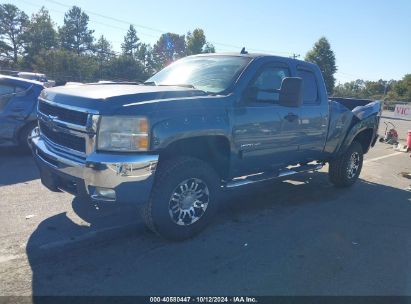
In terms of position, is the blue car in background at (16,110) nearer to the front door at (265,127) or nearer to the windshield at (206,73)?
the windshield at (206,73)

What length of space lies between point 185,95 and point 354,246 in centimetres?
255

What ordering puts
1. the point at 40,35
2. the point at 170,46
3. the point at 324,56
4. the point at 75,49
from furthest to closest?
the point at 170,46
the point at 75,49
the point at 40,35
the point at 324,56

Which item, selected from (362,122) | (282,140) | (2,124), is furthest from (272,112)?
(2,124)

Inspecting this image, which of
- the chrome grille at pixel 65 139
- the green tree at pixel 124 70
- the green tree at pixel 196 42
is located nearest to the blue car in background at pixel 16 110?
the chrome grille at pixel 65 139

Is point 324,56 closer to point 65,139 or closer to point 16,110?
point 16,110

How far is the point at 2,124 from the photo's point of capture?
7586 mm

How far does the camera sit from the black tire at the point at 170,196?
13.1ft

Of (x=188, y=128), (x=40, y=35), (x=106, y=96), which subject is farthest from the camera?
(x=40, y=35)

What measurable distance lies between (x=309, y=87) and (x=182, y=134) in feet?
9.49

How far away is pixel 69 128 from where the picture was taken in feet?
12.8

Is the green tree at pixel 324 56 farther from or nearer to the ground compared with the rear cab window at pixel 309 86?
farther from the ground

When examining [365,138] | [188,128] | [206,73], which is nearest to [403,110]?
[365,138]

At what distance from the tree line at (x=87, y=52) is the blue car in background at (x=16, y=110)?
36.9m

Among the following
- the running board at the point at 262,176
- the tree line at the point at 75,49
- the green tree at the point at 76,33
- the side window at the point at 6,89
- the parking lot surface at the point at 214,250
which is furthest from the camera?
the green tree at the point at 76,33
